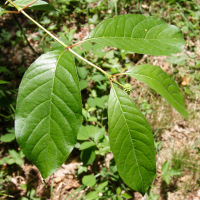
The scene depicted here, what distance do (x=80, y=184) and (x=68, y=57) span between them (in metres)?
1.91

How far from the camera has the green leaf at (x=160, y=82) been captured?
948 mm

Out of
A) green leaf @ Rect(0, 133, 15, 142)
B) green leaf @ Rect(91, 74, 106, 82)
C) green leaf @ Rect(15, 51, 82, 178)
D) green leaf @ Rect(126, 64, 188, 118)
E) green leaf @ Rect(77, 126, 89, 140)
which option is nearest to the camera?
green leaf @ Rect(15, 51, 82, 178)

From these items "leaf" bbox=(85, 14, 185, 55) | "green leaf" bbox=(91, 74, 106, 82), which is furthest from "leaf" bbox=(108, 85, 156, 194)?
"green leaf" bbox=(91, 74, 106, 82)

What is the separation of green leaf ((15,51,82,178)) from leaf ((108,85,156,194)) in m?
0.22

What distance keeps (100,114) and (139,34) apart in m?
1.59

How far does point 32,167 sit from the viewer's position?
7.34 ft

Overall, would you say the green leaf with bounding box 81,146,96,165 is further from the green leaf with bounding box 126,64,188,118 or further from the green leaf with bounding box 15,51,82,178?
the green leaf with bounding box 126,64,188,118

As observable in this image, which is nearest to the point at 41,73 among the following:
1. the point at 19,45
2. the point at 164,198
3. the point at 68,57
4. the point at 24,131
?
the point at 68,57

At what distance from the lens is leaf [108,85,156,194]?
863 mm

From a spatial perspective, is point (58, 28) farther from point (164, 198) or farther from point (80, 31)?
point (164, 198)

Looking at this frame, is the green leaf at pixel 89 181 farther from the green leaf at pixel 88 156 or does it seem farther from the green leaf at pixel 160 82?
the green leaf at pixel 160 82

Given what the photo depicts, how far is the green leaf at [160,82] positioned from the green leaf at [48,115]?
43cm

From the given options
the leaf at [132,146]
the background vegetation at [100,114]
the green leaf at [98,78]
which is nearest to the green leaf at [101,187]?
the background vegetation at [100,114]

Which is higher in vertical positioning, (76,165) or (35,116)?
(35,116)
